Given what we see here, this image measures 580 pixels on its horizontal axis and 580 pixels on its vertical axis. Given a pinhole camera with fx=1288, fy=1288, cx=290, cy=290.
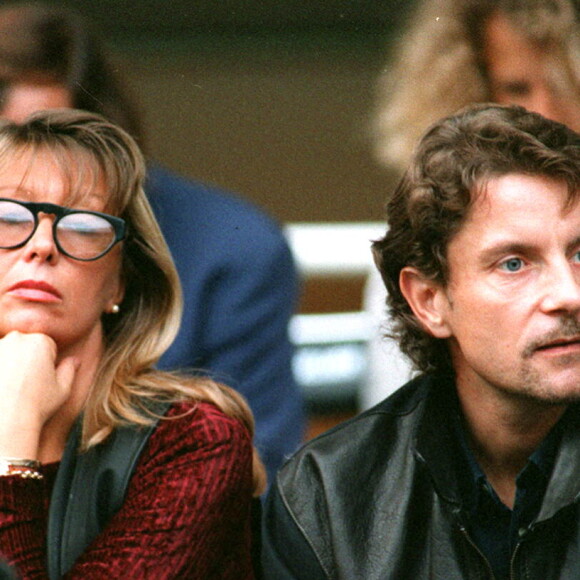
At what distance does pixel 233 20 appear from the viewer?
12.2 feet

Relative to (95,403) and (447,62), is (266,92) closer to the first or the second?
(447,62)

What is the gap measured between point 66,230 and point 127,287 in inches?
9.3

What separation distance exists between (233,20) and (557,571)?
214 cm

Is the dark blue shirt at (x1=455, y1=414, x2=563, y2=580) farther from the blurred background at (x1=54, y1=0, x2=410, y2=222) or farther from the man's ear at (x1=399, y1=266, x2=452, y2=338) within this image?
the blurred background at (x1=54, y1=0, x2=410, y2=222)

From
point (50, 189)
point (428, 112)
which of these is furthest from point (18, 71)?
point (428, 112)

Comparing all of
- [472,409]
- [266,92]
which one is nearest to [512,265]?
[472,409]

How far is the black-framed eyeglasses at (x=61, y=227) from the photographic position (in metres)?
2.17

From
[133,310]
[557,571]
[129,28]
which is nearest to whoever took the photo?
[557,571]

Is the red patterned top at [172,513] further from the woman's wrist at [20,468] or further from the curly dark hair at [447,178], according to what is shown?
the curly dark hair at [447,178]

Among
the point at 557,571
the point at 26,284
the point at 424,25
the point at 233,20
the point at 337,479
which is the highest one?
the point at 233,20

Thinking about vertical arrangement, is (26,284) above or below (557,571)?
above

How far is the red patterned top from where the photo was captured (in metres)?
2.05

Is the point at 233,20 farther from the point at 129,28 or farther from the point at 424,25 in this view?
the point at 424,25

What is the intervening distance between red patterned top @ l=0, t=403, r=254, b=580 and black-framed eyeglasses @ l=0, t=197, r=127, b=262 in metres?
0.32
